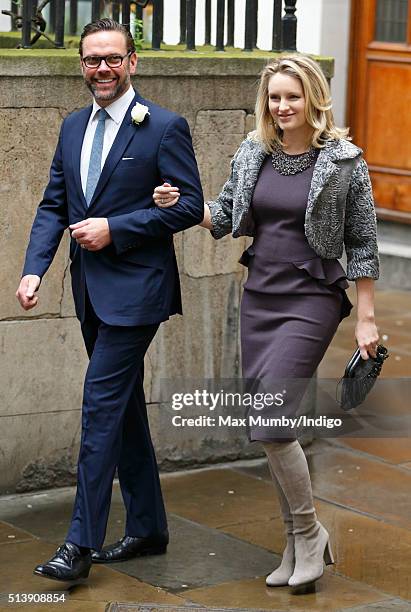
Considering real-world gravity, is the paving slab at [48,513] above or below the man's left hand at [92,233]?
below

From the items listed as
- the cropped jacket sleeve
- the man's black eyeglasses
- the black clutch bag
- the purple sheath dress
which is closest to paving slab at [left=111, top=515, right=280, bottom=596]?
the purple sheath dress

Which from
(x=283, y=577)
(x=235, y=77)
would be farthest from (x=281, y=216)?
(x=235, y=77)

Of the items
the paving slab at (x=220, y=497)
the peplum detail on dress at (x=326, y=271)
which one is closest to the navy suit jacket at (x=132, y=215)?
the peplum detail on dress at (x=326, y=271)

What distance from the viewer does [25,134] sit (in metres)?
6.11

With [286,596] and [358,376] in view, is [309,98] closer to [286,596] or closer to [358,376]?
[358,376]

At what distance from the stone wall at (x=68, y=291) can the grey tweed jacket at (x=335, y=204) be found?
1298 millimetres

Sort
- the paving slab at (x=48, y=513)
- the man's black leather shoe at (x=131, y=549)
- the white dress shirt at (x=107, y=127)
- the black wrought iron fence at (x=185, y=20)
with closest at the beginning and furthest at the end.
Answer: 1. the white dress shirt at (x=107, y=127)
2. the man's black leather shoe at (x=131, y=549)
3. the paving slab at (x=48, y=513)
4. the black wrought iron fence at (x=185, y=20)

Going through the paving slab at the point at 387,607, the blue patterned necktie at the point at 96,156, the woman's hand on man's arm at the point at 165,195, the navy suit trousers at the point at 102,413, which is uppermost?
the blue patterned necktie at the point at 96,156

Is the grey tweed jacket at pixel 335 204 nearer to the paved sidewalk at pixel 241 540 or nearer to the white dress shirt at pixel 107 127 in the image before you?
the white dress shirt at pixel 107 127

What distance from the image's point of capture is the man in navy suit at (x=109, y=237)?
200 inches

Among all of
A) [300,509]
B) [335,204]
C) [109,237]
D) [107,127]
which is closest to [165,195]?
[109,237]

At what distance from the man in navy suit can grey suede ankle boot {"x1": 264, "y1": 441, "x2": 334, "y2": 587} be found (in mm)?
633

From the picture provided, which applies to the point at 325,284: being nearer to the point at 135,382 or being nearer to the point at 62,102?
the point at 135,382

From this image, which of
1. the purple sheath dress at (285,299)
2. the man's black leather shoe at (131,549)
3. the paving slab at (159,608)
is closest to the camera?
the paving slab at (159,608)
